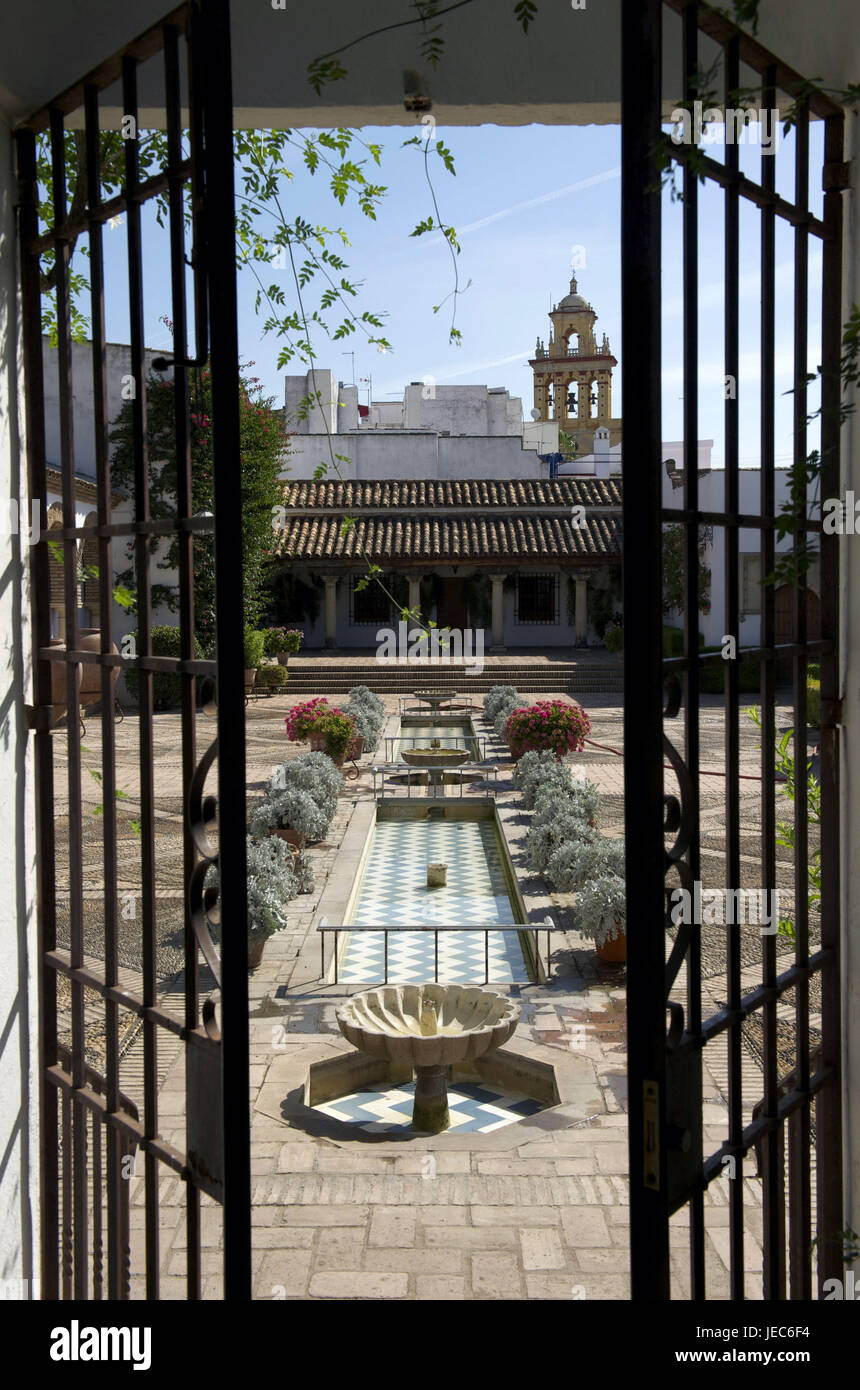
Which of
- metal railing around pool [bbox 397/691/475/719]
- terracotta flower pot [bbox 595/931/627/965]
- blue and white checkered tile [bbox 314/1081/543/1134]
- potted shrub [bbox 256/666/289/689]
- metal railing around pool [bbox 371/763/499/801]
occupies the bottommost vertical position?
blue and white checkered tile [bbox 314/1081/543/1134]

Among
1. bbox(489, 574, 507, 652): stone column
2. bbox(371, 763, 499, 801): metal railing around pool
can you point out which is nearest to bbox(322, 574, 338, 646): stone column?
bbox(489, 574, 507, 652): stone column

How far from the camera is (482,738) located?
16.6m

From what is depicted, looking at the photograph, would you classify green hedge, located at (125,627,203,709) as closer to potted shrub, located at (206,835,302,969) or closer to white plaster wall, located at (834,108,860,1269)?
→ potted shrub, located at (206,835,302,969)

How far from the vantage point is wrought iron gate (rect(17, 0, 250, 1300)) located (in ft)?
6.26

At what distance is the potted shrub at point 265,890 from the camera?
7.33m

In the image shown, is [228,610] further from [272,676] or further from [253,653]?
[272,676]

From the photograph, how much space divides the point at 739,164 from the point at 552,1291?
136 inches

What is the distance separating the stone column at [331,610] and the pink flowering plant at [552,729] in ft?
50.1

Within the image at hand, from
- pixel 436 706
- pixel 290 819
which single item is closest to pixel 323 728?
pixel 290 819

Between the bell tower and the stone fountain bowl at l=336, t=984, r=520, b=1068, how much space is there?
3542cm

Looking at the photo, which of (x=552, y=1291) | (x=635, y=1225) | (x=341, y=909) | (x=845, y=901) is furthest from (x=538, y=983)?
(x=635, y=1225)

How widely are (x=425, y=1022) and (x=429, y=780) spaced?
27.3ft

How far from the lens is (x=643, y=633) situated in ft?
6.14

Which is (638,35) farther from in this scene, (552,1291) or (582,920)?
(582,920)
